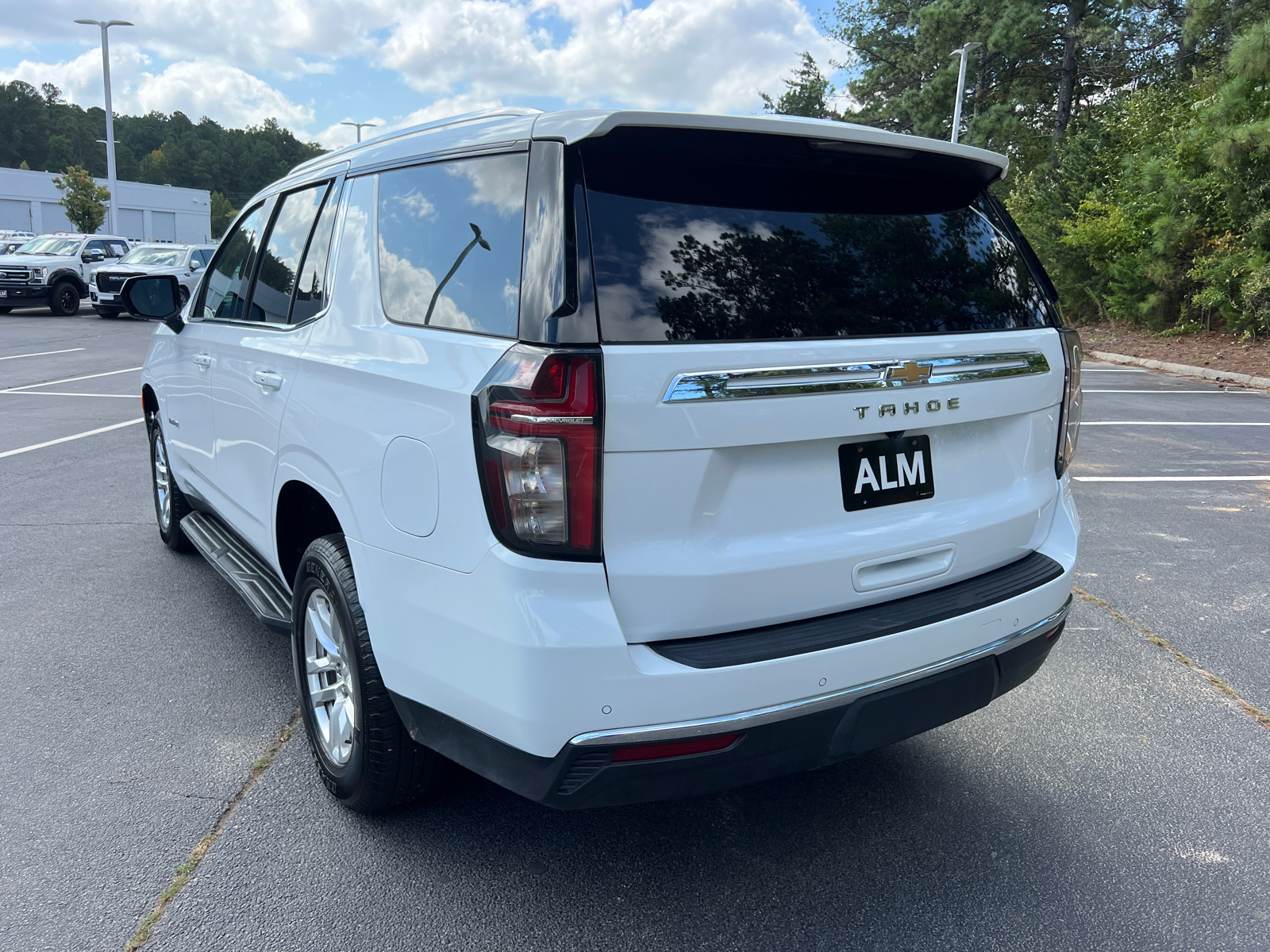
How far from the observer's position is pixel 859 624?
2332mm

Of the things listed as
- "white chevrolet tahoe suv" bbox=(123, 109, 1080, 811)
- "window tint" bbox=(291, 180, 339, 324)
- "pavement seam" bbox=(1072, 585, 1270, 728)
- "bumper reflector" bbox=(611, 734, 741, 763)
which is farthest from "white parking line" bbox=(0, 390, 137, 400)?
"bumper reflector" bbox=(611, 734, 741, 763)

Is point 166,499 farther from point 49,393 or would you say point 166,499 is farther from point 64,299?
point 64,299

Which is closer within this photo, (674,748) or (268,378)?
(674,748)

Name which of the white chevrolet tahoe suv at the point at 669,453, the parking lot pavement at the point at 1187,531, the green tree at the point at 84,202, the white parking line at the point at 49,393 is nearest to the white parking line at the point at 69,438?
the white parking line at the point at 49,393

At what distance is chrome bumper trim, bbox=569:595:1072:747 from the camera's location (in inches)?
81.0

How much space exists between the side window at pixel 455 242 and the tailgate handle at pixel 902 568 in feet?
3.34

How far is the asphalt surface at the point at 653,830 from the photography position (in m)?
2.40

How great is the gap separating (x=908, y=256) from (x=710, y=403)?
2.78 feet

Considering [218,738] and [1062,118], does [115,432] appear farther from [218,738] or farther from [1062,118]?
[1062,118]

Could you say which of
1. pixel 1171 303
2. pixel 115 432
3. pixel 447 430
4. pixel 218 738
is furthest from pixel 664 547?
pixel 1171 303

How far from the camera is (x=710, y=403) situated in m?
2.08

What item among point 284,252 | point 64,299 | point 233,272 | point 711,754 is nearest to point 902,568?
point 711,754

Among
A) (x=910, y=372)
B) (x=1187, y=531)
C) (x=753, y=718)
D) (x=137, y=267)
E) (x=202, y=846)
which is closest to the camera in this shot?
(x=753, y=718)

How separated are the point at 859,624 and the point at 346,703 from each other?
1484mm
